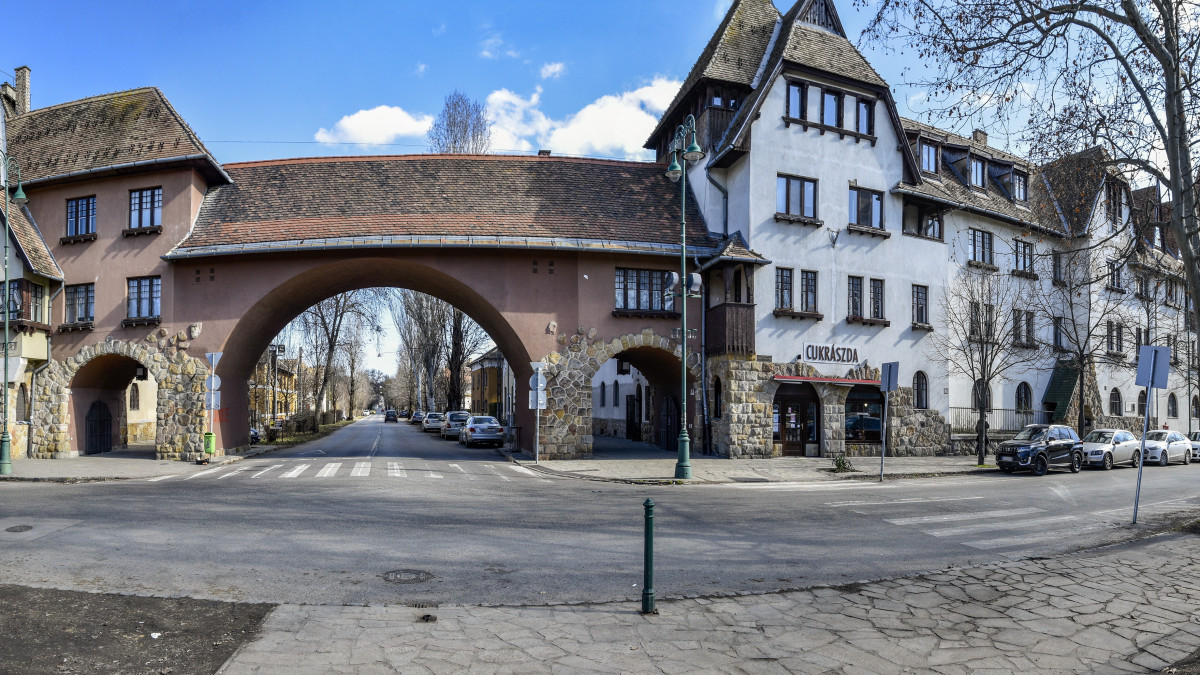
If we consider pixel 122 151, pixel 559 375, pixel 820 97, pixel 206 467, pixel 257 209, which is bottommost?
pixel 206 467

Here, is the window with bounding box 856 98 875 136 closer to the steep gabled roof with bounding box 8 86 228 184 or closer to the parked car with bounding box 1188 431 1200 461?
the parked car with bounding box 1188 431 1200 461

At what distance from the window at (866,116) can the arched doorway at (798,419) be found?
390 inches

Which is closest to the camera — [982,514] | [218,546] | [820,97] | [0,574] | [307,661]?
[307,661]

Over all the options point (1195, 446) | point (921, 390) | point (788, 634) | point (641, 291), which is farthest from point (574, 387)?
point (1195, 446)

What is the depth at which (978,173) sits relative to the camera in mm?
33031

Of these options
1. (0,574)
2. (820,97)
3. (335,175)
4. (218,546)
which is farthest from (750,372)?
(0,574)

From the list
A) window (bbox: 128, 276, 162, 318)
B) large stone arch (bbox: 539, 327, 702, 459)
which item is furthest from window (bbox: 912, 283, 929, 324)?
window (bbox: 128, 276, 162, 318)

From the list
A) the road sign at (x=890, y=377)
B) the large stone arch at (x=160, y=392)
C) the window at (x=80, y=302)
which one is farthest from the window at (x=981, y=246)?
the window at (x=80, y=302)

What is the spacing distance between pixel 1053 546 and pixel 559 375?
16511mm

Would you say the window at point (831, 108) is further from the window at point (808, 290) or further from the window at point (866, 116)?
the window at point (808, 290)

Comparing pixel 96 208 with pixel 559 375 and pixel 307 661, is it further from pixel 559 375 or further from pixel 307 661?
pixel 307 661

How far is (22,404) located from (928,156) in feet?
118

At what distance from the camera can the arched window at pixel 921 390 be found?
28.8 m

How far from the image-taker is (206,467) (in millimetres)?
22484
